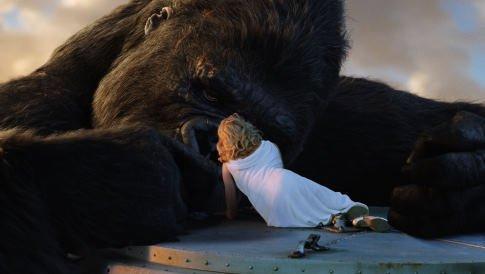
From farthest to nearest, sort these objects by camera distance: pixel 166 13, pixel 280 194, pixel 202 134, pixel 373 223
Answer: pixel 166 13 → pixel 202 134 → pixel 280 194 → pixel 373 223

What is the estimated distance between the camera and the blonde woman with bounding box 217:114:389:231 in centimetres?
320

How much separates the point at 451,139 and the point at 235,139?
92cm

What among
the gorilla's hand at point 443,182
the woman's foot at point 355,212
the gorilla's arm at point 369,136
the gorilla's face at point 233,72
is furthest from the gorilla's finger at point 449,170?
the gorilla's face at point 233,72

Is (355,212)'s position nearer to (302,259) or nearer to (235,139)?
(235,139)

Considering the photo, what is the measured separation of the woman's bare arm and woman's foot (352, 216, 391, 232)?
0.59 metres

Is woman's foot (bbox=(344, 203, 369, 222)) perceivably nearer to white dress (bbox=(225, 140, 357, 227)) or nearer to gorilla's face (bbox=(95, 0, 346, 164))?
white dress (bbox=(225, 140, 357, 227))

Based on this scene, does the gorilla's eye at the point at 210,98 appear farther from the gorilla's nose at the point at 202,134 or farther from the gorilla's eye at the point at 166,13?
the gorilla's eye at the point at 166,13

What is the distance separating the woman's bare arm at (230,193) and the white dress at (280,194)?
0.04 m

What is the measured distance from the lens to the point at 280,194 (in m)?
3.22

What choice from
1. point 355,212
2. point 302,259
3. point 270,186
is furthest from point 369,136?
point 302,259

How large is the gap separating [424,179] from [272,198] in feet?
2.18

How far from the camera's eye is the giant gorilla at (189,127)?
100 inches

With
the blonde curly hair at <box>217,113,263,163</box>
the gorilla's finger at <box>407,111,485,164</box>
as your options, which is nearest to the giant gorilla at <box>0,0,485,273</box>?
the gorilla's finger at <box>407,111,485,164</box>

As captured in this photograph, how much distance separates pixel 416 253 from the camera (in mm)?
2592
